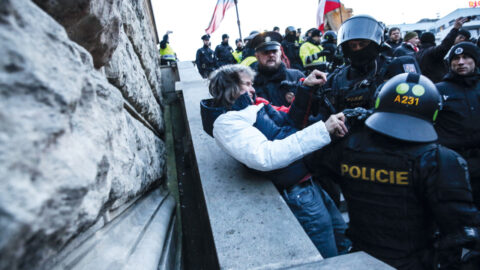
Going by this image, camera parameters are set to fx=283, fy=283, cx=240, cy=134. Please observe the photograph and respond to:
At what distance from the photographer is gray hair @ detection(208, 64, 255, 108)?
2035 mm

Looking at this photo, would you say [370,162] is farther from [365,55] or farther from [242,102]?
[365,55]

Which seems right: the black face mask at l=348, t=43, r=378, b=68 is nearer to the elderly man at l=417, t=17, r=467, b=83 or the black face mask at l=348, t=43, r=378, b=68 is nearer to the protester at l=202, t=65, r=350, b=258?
the protester at l=202, t=65, r=350, b=258

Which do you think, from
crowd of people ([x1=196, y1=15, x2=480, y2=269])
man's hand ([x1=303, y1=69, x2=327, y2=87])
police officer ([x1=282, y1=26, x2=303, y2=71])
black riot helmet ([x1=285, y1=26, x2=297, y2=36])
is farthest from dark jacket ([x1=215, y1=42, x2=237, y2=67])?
man's hand ([x1=303, y1=69, x2=327, y2=87])

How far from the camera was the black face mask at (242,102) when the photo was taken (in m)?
1.95

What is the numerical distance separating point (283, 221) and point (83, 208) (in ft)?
4.04

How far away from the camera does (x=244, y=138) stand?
70.1 inches

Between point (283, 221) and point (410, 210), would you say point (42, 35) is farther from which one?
point (410, 210)

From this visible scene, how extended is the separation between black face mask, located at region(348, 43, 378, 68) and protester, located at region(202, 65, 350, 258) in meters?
0.91

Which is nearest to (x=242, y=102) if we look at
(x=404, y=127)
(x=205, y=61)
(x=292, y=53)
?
(x=404, y=127)

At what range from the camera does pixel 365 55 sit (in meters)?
2.84

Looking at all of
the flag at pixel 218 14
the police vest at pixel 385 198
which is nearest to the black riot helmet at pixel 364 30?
the police vest at pixel 385 198

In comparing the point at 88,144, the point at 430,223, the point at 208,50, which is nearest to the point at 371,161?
the point at 430,223

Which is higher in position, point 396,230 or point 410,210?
point 410,210

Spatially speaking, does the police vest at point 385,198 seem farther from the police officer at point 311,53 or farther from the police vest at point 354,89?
the police officer at point 311,53
